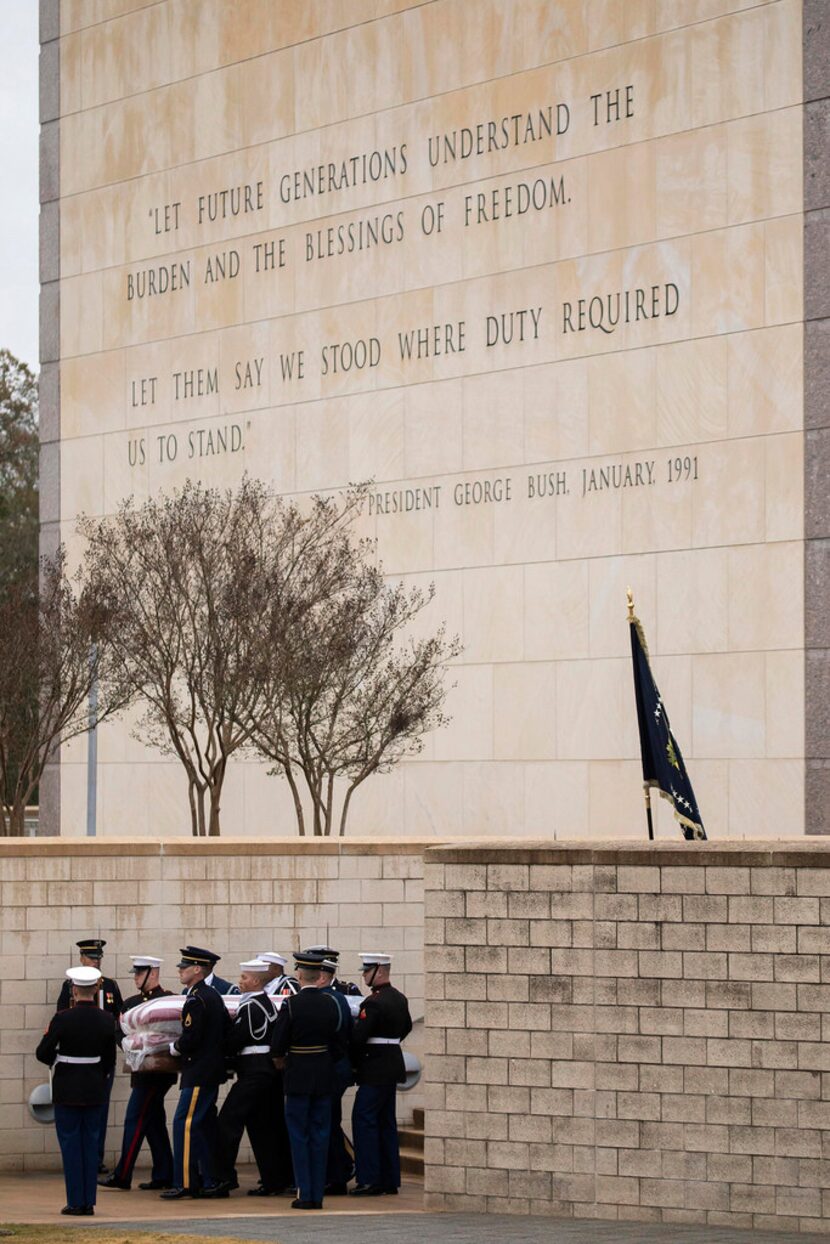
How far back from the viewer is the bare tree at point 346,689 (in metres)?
27.9

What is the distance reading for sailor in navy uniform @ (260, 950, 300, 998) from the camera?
16.3 meters

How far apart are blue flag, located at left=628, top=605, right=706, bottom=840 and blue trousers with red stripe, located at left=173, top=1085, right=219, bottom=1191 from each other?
5.05 meters

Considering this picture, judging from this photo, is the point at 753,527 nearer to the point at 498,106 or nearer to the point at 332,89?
the point at 498,106

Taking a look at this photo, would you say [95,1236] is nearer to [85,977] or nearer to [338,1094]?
[85,977]

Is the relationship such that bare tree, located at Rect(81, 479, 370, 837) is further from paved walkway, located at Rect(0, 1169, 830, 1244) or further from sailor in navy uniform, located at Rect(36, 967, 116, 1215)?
sailor in navy uniform, located at Rect(36, 967, 116, 1215)

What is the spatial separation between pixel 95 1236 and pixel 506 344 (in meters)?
20.3

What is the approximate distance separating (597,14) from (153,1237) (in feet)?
72.3

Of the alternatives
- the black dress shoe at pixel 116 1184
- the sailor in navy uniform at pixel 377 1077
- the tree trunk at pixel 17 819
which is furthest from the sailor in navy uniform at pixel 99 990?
the tree trunk at pixel 17 819

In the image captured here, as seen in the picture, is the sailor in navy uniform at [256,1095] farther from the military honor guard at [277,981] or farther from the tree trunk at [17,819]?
the tree trunk at [17,819]

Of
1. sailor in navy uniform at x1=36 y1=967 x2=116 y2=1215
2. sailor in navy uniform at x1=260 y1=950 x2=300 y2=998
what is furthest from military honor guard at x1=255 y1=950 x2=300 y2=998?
sailor in navy uniform at x1=36 y1=967 x2=116 y2=1215

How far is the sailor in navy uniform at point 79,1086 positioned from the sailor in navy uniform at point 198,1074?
2.49 ft

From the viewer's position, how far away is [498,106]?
31828mm

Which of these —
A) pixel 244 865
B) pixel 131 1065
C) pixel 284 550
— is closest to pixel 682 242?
pixel 284 550

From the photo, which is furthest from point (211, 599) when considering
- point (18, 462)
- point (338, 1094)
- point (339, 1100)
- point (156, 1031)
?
point (18, 462)
